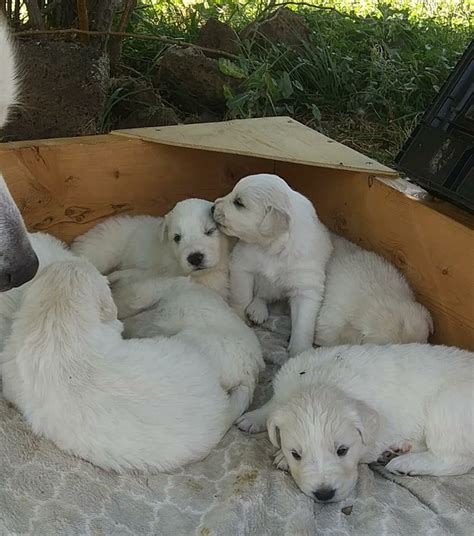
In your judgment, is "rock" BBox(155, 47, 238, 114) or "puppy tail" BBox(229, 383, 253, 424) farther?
"rock" BBox(155, 47, 238, 114)

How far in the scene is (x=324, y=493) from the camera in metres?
2.36

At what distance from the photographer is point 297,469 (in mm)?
2416

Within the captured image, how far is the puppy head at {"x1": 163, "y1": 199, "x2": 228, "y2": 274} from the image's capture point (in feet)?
10.9

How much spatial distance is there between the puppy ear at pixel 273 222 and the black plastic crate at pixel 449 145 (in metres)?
0.55

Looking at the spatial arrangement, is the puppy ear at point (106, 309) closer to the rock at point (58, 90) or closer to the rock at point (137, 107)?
the rock at point (58, 90)

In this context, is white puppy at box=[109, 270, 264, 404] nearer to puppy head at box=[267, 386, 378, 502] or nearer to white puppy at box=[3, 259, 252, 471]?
white puppy at box=[3, 259, 252, 471]

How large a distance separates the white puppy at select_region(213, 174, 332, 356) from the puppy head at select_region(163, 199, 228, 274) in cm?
7

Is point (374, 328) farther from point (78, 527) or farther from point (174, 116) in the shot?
point (174, 116)

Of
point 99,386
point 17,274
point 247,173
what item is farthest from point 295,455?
point 247,173

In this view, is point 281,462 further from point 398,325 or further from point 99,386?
point 398,325

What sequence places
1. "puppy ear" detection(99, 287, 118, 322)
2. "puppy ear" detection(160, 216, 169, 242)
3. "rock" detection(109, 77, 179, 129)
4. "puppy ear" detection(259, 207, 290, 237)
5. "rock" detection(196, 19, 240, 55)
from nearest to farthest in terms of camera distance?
"puppy ear" detection(99, 287, 118, 322)
"puppy ear" detection(259, 207, 290, 237)
"puppy ear" detection(160, 216, 169, 242)
"rock" detection(109, 77, 179, 129)
"rock" detection(196, 19, 240, 55)

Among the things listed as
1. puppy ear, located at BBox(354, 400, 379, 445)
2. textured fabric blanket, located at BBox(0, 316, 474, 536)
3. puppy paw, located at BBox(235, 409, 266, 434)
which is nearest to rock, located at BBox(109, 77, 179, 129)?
puppy paw, located at BBox(235, 409, 266, 434)

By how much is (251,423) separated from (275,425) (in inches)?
12.0

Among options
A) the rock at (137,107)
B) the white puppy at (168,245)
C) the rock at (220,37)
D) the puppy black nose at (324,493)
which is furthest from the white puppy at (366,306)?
the rock at (220,37)
